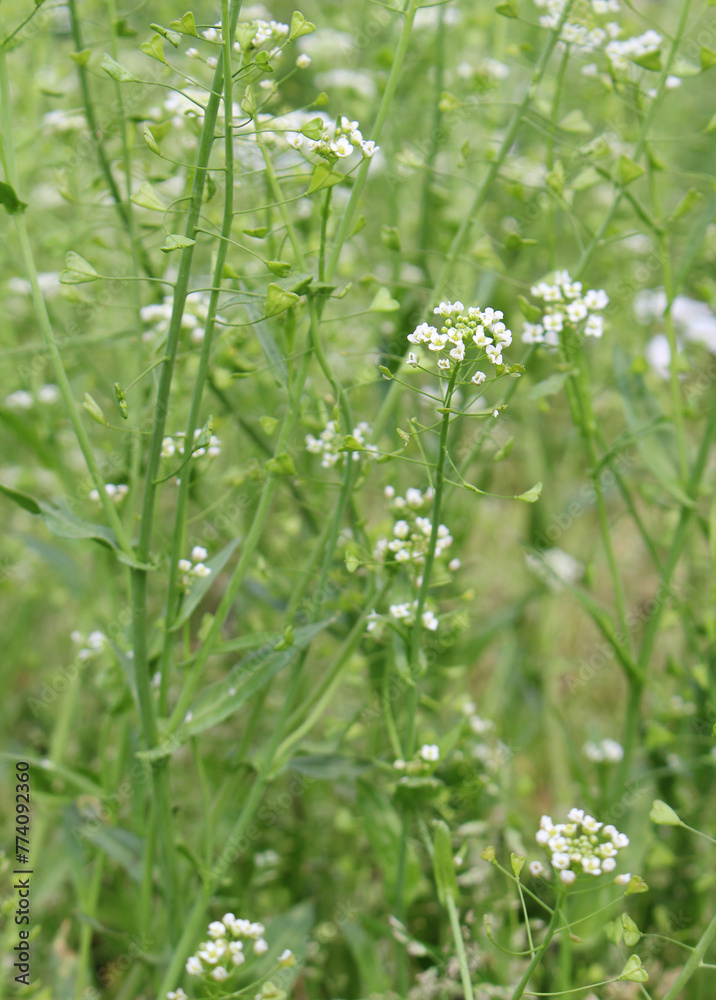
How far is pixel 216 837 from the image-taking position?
63.0 inches

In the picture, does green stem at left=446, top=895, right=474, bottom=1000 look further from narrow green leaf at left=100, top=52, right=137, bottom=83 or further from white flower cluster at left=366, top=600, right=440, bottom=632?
narrow green leaf at left=100, top=52, right=137, bottom=83

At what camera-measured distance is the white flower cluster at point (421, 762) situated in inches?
53.8

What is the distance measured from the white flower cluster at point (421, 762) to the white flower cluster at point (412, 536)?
1.00 ft

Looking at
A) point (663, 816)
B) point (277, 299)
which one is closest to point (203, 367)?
point (277, 299)

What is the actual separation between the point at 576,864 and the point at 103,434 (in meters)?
1.83

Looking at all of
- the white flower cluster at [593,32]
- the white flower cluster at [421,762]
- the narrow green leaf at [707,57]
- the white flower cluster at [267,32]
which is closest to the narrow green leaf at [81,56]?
the white flower cluster at [267,32]

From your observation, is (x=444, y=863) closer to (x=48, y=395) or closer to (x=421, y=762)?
(x=421, y=762)

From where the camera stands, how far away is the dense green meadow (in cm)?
121

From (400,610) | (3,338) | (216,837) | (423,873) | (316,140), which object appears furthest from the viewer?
(3,338)

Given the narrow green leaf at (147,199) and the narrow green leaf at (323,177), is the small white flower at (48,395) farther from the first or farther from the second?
the narrow green leaf at (323,177)

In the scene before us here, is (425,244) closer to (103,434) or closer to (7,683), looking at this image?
(103,434)

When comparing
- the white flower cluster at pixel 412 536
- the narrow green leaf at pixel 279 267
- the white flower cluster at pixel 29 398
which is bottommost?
the white flower cluster at pixel 412 536

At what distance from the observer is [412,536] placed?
1.38m

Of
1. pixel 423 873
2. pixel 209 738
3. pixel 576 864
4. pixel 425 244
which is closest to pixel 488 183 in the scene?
pixel 425 244
